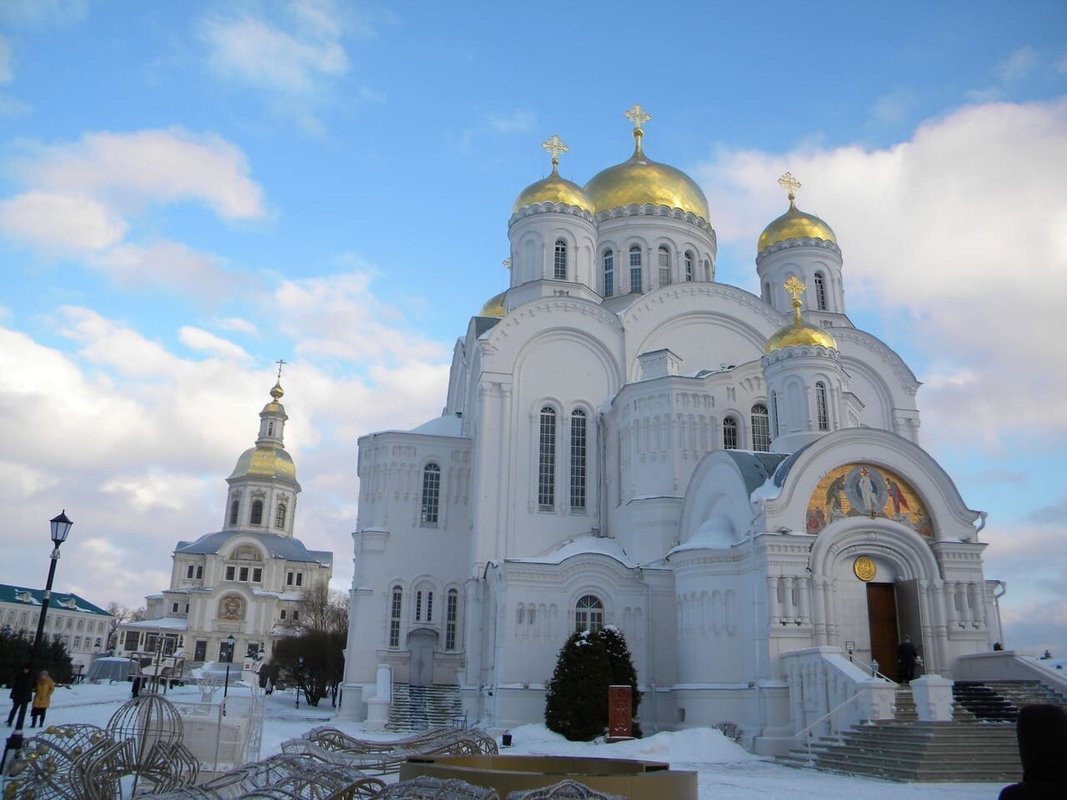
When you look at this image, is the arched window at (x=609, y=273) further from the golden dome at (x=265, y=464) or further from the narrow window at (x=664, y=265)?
the golden dome at (x=265, y=464)

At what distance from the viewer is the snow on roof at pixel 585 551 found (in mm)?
22391

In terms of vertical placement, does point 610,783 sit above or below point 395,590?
below

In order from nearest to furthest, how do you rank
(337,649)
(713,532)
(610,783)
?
(610,783)
(713,532)
(337,649)

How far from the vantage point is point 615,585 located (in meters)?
22.4

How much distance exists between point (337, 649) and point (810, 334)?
24.4m

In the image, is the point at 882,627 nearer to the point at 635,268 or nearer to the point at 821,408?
the point at 821,408

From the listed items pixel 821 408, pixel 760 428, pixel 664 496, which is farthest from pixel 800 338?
pixel 664 496

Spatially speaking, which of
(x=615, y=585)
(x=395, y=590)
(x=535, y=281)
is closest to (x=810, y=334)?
(x=615, y=585)

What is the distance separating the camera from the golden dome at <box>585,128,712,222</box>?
31953mm

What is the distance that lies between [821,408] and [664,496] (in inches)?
187

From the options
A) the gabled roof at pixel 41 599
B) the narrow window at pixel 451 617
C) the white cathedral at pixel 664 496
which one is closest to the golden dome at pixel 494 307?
the white cathedral at pixel 664 496

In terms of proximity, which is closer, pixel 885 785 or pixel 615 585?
pixel 885 785

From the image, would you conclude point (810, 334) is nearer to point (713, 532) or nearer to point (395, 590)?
point (713, 532)

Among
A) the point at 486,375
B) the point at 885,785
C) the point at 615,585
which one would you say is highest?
the point at 486,375
